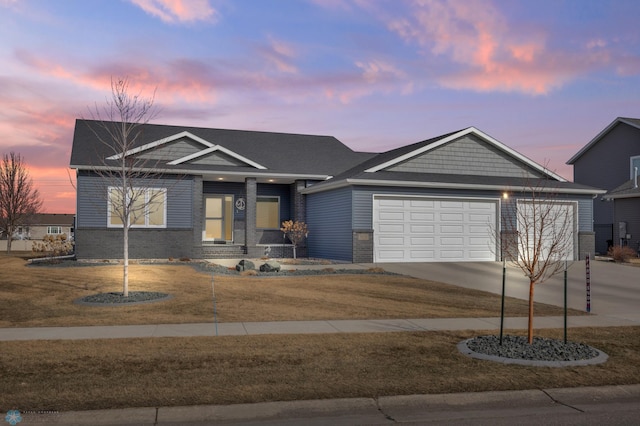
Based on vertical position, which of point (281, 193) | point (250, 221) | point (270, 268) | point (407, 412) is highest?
point (281, 193)

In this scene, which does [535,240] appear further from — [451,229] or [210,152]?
[210,152]

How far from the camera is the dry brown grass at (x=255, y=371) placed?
642 centimetres

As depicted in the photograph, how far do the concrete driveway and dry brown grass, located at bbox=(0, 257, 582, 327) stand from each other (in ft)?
3.77

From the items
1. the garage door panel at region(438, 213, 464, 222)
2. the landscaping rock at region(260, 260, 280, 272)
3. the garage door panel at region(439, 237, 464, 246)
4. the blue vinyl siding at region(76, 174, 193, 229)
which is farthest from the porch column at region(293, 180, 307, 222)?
the landscaping rock at region(260, 260, 280, 272)

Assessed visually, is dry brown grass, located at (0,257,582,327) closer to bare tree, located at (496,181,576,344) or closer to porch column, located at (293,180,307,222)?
bare tree, located at (496,181,576,344)

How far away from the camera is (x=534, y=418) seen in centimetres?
613

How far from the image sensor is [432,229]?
25859 mm

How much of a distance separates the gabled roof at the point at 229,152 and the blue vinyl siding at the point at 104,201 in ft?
2.34

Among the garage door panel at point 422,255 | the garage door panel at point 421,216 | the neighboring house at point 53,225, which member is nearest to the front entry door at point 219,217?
the garage door panel at point 421,216

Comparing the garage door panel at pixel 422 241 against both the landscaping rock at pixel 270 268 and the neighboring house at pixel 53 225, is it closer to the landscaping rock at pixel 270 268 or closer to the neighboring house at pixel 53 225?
the landscaping rock at pixel 270 268

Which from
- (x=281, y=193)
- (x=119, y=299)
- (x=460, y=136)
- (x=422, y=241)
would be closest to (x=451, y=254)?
(x=422, y=241)

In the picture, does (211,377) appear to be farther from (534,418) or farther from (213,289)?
(213,289)

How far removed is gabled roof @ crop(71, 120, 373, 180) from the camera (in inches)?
1063

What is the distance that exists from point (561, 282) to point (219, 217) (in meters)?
17.5
